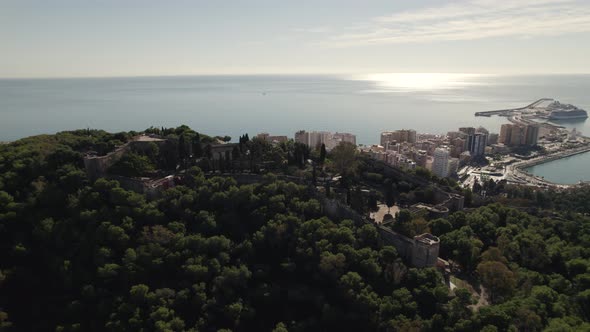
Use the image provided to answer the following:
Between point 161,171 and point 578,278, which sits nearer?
point 578,278

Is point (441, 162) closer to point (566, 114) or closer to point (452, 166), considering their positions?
point (452, 166)

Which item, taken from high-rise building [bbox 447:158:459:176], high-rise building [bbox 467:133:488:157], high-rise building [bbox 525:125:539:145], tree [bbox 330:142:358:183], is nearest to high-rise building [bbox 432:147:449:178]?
high-rise building [bbox 447:158:459:176]

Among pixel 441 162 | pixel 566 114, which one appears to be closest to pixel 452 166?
pixel 441 162

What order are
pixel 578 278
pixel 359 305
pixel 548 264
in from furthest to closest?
pixel 548 264, pixel 578 278, pixel 359 305

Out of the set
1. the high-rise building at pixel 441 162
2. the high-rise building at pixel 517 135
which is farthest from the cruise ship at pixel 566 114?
the high-rise building at pixel 441 162

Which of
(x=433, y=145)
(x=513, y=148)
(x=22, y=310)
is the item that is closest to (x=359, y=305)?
(x=22, y=310)

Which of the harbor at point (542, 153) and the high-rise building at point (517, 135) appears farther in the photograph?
the high-rise building at point (517, 135)

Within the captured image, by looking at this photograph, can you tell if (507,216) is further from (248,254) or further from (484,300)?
(248,254)

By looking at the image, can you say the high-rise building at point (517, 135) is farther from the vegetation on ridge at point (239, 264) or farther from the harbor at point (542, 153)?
the vegetation on ridge at point (239, 264)

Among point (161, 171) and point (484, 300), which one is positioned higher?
point (161, 171)
